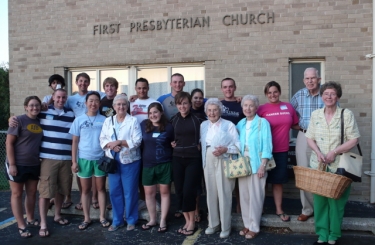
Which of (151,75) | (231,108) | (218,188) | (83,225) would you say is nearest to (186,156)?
(218,188)

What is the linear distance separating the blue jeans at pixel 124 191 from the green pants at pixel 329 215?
2340 millimetres

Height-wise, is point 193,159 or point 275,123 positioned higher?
point 275,123

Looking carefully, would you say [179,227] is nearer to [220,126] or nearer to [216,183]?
[216,183]

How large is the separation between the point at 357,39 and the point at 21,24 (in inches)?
256

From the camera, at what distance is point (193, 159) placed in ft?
14.8

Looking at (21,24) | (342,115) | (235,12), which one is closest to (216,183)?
(342,115)

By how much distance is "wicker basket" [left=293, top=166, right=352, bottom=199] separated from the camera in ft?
12.5

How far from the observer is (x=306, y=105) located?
15.5 ft

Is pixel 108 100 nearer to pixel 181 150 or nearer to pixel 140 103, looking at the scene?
pixel 140 103

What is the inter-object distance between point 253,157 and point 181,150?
909 millimetres

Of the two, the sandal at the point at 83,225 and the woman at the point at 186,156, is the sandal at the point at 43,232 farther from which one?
the woman at the point at 186,156

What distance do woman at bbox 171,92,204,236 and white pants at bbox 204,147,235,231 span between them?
0.16 meters

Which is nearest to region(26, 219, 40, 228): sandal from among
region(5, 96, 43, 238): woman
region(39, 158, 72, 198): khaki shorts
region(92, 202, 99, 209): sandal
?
region(5, 96, 43, 238): woman

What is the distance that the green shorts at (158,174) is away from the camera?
15.3 ft
